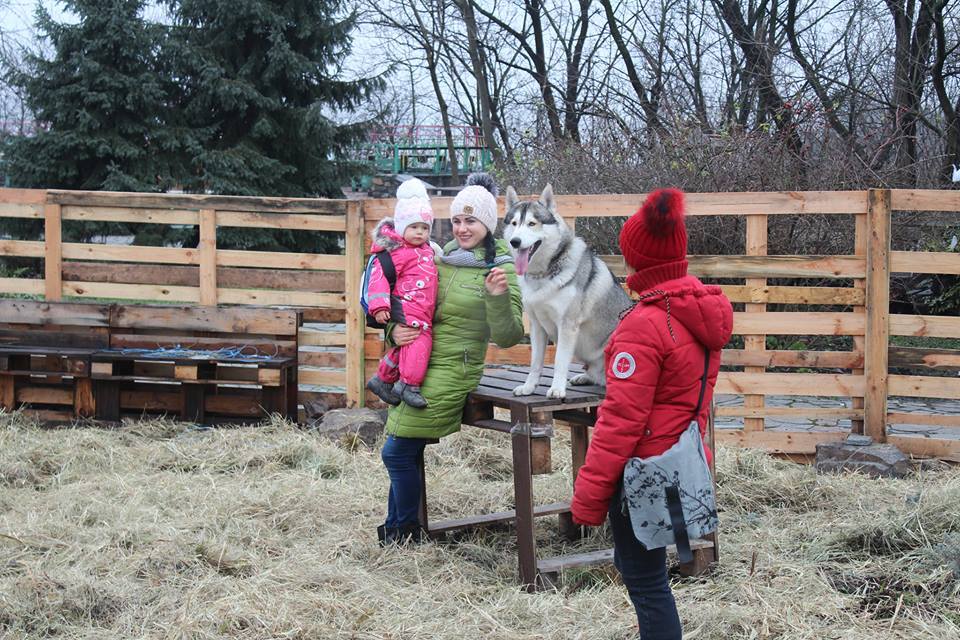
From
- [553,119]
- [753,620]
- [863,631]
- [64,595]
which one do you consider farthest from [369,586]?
[553,119]

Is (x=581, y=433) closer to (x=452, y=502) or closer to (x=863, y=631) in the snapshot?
(x=452, y=502)

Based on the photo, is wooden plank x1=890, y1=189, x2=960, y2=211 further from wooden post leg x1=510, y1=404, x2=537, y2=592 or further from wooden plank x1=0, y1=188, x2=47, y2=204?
wooden plank x1=0, y1=188, x2=47, y2=204

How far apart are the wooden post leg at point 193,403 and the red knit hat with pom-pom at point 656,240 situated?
5.18 m

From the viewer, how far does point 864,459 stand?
20.9ft

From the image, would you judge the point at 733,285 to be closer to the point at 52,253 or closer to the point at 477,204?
the point at 477,204

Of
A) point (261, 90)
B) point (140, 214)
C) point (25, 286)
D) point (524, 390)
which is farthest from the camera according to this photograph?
point (261, 90)

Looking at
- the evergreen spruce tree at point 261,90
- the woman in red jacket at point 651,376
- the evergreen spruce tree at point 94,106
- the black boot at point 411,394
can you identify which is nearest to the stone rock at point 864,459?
the black boot at point 411,394

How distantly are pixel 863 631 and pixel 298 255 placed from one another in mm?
5185

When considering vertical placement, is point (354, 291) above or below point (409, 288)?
below

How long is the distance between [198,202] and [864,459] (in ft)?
17.3

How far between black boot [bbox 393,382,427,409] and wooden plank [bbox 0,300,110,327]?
168 inches

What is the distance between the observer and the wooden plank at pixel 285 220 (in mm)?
7496

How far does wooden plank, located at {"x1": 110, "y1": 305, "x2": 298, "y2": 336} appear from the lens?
754 cm

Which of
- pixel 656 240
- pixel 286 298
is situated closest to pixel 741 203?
pixel 286 298
